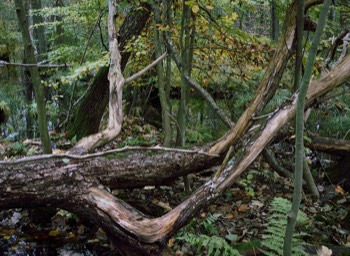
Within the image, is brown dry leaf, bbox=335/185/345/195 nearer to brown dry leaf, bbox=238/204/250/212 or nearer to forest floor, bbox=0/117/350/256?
forest floor, bbox=0/117/350/256

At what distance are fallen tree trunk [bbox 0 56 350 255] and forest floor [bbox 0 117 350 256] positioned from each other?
12.4 inches

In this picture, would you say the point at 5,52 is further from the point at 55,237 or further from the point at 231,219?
the point at 231,219

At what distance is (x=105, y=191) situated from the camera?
3.41 meters

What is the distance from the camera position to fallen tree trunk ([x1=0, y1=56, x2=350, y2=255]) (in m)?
3.06

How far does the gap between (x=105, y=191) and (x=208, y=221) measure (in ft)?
3.64

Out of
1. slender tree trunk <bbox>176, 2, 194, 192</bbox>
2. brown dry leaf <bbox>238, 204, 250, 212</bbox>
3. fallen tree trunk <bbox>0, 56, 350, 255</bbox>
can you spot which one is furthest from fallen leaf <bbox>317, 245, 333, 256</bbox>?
slender tree trunk <bbox>176, 2, 194, 192</bbox>

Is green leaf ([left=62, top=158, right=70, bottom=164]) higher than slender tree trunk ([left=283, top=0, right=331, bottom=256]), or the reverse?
slender tree trunk ([left=283, top=0, right=331, bottom=256])

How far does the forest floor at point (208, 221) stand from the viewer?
3.69 m

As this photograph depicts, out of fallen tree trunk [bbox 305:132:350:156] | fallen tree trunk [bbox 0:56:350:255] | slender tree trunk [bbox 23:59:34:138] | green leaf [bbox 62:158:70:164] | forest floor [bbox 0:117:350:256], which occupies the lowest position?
slender tree trunk [bbox 23:59:34:138]

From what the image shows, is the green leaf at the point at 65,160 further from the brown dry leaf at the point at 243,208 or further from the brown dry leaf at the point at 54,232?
the brown dry leaf at the point at 243,208

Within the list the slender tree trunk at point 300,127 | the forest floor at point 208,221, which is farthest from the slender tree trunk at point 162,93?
the slender tree trunk at point 300,127

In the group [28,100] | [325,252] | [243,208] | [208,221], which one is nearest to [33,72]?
[208,221]

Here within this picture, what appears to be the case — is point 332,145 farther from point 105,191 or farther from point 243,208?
point 105,191

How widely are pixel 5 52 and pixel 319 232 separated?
12.8 metres
